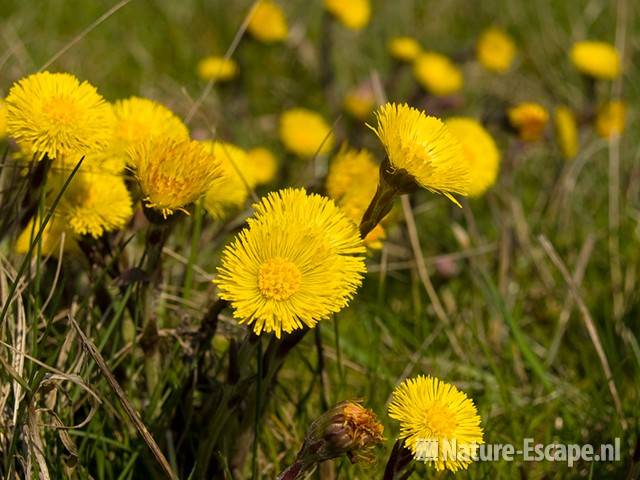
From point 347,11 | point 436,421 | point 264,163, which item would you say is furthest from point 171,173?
point 347,11

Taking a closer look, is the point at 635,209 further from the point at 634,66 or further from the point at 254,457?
the point at 254,457

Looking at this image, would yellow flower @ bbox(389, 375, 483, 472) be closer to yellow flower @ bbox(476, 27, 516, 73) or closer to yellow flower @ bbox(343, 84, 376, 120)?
yellow flower @ bbox(343, 84, 376, 120)

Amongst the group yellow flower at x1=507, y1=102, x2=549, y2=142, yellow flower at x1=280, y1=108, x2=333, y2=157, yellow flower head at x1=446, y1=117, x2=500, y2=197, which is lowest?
yellow flower head at x1=446, y1=117, x2=500, y2=197

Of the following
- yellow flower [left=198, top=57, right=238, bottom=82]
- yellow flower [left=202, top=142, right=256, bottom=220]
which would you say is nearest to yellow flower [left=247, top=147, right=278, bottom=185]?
yellow flower [left=198, top=57, right=238, bottom=82]

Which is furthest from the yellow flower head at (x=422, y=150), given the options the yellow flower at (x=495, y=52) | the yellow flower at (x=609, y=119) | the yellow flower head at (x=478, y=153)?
the yellow flower at (x=495, y=52)

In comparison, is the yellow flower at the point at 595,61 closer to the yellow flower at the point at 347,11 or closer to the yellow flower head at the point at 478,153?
the yellow flower at the point at 347,11

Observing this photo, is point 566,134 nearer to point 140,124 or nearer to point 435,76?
point 435,76
